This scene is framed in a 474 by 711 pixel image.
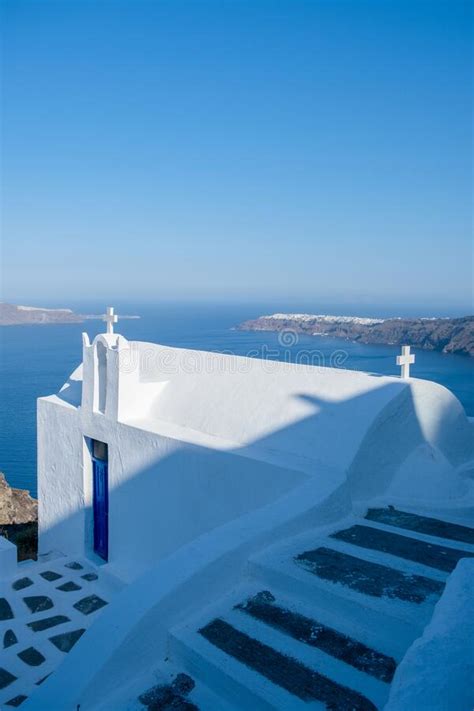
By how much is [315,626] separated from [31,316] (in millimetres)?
66515

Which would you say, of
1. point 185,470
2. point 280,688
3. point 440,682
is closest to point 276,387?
point 185,470

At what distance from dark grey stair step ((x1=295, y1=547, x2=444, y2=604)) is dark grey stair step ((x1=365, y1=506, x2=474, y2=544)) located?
89 centimetres

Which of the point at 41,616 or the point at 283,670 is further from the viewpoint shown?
the point at 41,616

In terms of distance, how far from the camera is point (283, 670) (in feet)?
8.70

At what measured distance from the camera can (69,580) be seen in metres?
6.38

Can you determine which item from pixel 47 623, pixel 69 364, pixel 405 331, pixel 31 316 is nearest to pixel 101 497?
pixel 47 623

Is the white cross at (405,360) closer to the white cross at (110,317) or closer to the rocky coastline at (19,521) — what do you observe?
the white cross at (110,317)

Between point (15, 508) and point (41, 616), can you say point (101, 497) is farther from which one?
point (15, 508)

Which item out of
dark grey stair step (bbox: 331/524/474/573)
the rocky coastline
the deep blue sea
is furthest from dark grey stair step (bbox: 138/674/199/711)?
the rocky coastline

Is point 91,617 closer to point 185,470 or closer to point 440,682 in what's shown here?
point 185,470

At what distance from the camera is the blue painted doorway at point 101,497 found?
6992mm

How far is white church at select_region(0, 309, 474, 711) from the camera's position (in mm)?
2611

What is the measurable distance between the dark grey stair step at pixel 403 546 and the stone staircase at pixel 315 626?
0.04ft

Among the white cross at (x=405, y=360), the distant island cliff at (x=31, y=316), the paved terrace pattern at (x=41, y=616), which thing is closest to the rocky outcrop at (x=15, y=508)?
the paved terrace pattern at (x=41, y=616)
